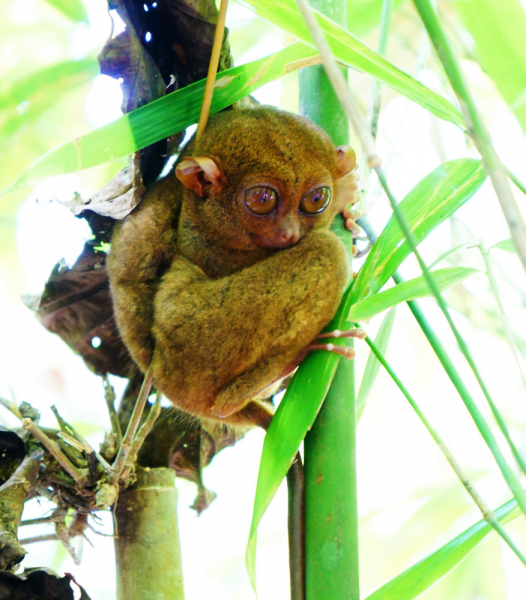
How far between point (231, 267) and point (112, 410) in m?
0.64

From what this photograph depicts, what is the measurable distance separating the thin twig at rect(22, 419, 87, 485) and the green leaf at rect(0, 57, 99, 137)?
1306 millimetres

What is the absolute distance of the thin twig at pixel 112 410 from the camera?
2.00 m

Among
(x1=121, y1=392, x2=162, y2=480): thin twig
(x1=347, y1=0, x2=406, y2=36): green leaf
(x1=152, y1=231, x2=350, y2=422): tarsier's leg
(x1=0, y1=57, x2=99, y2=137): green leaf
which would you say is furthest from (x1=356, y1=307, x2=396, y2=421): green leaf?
(x1=0, y1=57, x2=99, y2=137): green leaf

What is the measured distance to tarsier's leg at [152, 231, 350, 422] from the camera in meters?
1.74

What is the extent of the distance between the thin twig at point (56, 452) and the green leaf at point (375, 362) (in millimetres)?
847

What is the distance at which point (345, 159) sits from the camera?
2.01 metres

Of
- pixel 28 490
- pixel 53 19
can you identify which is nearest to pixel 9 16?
pixel 53 19

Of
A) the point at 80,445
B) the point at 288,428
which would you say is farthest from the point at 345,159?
the point at 80,445

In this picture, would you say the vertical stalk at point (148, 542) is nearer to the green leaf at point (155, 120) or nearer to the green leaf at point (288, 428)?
the green leaf at point (288, 428)

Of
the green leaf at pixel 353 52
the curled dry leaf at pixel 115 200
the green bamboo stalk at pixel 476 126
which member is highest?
the curled dry leaf at pixel 115 200

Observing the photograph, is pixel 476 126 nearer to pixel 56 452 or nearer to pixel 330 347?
pixel 330 347

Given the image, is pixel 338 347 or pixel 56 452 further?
pixel 56 452

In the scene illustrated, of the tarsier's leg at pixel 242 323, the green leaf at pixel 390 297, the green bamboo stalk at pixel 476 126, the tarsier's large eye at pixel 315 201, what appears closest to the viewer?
the green bamboo stalk at pixel 476 126

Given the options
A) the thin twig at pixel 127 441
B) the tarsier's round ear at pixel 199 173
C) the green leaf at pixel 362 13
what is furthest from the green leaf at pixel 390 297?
the green leaf at pixel 362 13
